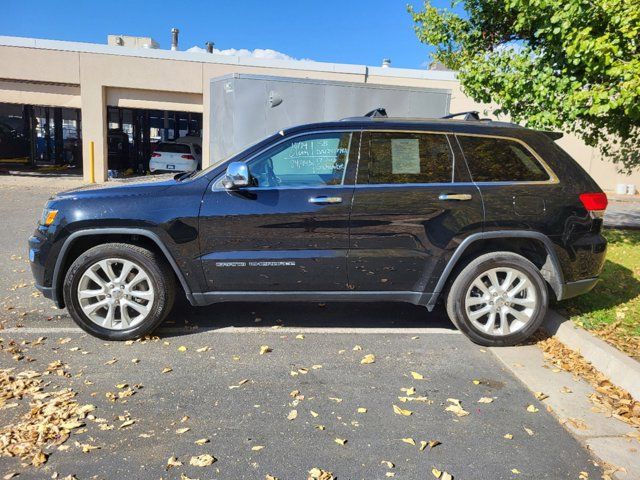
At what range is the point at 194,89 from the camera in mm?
18297

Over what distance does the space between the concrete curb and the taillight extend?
104 centimetres

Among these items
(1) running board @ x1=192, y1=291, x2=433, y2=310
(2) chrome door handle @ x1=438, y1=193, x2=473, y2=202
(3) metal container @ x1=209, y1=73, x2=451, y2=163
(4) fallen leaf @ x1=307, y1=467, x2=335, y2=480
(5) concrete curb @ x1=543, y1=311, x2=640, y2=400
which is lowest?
(4) fallen leaf @ x1=307, y1=467, x2=335, y2=480

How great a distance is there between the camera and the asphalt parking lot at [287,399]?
2842 mm

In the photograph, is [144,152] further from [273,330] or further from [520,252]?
[520,252]

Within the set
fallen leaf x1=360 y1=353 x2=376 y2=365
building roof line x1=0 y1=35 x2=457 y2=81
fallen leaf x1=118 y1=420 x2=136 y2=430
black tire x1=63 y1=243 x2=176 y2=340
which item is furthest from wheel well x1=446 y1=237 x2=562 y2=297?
building roof line x1=0 y1=35 x2=457 y2=81

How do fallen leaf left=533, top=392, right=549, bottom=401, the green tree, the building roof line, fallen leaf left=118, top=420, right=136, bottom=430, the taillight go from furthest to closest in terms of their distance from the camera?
the building roof line, the green tree, the taillight, fallen leaf left=533, top=392, right=549, bottom=401, fallen leaf left=118, top=420, right=136, bottom=430

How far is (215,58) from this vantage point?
18125 millimetres

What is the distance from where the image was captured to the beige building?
17781 mm

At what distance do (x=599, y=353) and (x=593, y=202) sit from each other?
51.9 inches

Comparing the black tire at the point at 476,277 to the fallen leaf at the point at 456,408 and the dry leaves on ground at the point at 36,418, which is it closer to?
the fallen leaf at the point at 456,408

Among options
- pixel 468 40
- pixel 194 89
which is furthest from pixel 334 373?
pixel 194 89

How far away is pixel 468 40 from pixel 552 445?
23.1 ft

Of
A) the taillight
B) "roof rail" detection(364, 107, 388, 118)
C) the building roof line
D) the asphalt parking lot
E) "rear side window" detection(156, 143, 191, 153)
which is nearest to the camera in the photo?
the asphalt parking lot

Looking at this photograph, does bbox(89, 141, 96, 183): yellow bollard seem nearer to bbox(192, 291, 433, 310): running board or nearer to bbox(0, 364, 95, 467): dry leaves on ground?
bbox(192, 291, 433, 310): running board
